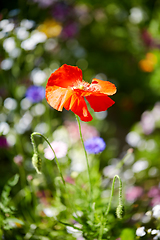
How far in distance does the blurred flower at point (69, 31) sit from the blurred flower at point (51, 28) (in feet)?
0.20

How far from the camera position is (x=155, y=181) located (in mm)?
1351

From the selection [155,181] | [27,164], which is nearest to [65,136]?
[27,164]

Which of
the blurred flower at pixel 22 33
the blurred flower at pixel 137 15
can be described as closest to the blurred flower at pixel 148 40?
the blurred flower at pixel 137 15

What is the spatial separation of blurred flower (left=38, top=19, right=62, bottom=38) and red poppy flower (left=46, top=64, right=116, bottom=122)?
45.3 inches

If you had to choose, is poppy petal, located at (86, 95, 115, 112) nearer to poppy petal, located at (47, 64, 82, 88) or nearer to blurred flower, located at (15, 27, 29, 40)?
poppy petal, located at (47, 64, 82, 88)

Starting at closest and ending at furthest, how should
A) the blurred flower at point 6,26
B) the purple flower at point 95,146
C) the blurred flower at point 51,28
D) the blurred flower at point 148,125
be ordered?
the purple flower at point 95,146
the blurred flower at point 6,26
the blurred flower at point 148,125
the blurred flower at point 51,28

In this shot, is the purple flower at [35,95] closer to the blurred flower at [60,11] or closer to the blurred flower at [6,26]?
the blurred flower at [6,26]

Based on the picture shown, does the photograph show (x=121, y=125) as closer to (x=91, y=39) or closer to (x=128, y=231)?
(x=91, y=39)

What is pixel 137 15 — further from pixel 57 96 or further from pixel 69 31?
pixel 57 96

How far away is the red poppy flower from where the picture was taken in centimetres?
57

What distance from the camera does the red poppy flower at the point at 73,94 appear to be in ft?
1.88

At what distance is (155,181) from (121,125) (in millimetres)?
631

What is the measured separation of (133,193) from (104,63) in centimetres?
117

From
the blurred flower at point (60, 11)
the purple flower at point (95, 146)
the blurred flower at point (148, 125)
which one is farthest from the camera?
the blurred flower at point (60, 11)
